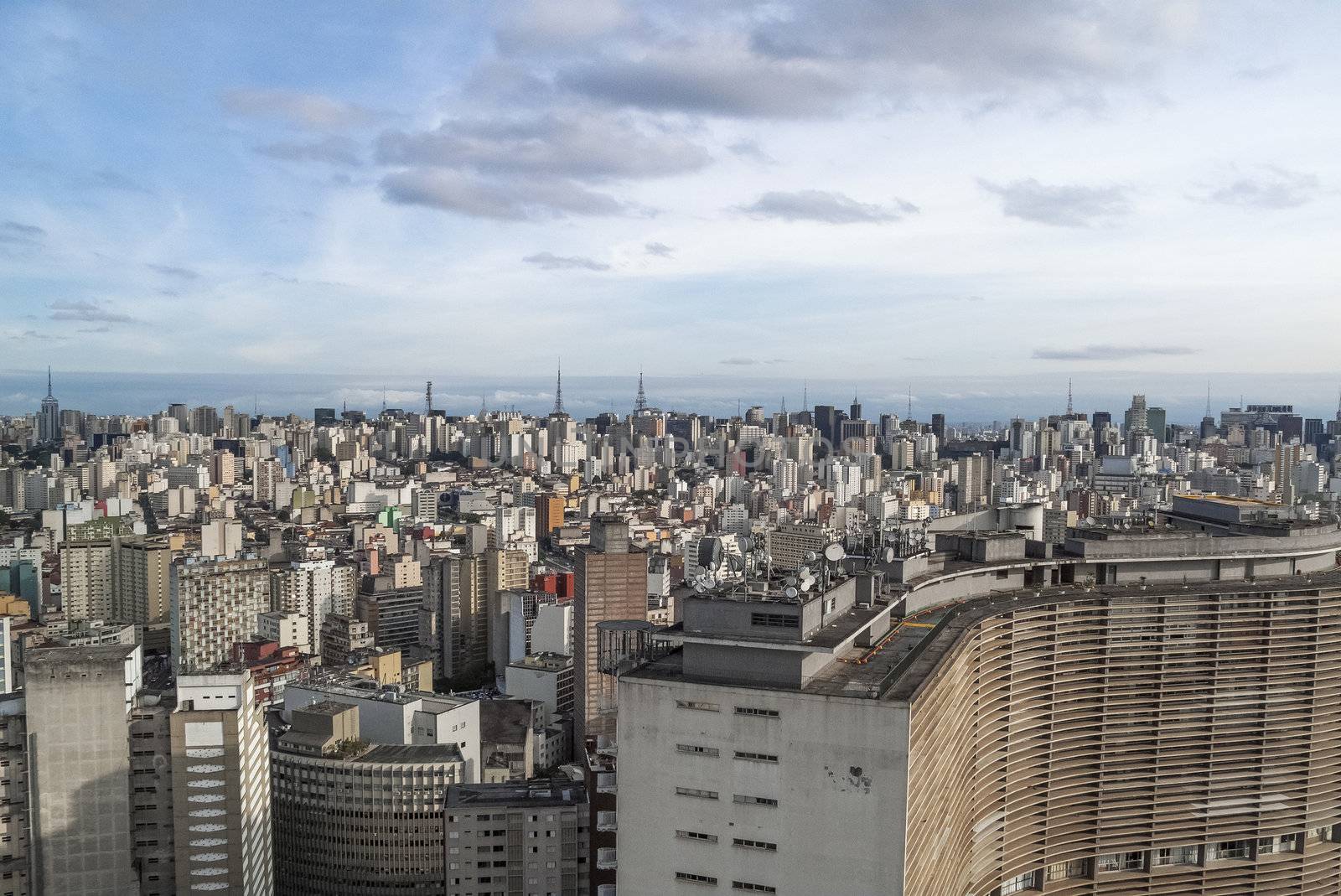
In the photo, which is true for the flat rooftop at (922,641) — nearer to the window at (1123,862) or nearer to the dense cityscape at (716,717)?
the dense cityscape at (716,717)

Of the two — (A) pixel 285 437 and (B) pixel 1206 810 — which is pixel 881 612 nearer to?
(B) pixel 1206 810

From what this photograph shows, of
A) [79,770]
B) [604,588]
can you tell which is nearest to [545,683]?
[604,588]

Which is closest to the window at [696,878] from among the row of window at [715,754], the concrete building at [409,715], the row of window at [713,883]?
the row of window at [713,883]

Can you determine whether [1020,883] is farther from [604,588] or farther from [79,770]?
[604,588]

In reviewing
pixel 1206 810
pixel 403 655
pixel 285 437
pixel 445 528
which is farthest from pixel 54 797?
pixel 285 437

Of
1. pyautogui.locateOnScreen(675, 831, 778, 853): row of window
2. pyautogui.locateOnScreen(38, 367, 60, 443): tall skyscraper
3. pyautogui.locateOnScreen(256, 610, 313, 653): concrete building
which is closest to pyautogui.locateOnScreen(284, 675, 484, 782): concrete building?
pyautogui.locateOnScreen(256, 610, 313, 653): concrete building
